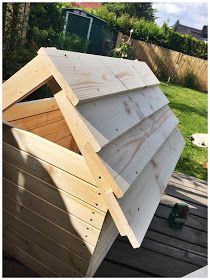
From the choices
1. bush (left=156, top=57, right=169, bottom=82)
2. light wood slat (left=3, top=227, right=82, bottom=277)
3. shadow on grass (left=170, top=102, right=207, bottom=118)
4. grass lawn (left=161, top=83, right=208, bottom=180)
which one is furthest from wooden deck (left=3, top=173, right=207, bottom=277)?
bush (left=156, top=57, right=169, bottom=82)

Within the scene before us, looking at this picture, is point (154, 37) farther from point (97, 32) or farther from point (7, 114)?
point (7, 114)

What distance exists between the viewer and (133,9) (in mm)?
39688

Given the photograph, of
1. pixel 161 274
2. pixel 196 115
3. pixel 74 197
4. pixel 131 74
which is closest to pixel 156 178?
pixel 74 197

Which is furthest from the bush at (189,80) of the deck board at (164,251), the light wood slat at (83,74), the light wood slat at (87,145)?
the light wood slat at (87,145)

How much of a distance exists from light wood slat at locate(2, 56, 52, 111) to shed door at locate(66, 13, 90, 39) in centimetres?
1356

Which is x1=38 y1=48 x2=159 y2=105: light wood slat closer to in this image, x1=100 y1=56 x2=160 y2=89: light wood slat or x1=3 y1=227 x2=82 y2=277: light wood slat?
x1=100 y1=56 x2=160 y2=89: light wood slat

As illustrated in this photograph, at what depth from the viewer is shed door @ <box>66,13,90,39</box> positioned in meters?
14.4

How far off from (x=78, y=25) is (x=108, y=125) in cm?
1399

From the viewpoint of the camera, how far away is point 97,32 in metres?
15.3

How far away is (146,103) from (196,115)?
8143 mm

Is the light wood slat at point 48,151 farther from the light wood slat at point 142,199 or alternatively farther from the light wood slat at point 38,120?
the light wood slat at point 38,120

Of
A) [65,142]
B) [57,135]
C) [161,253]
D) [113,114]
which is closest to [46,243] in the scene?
[113,114]

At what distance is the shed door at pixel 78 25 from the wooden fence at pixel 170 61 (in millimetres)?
2935

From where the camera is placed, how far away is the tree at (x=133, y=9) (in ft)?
118
